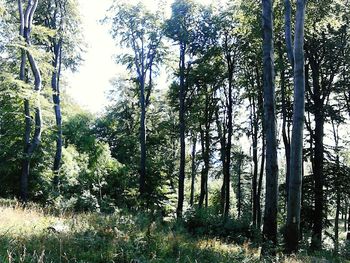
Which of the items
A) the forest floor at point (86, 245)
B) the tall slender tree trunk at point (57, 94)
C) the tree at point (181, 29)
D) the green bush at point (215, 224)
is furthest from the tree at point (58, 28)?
the forest floor at point (86, 245)

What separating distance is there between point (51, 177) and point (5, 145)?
2.73 meters

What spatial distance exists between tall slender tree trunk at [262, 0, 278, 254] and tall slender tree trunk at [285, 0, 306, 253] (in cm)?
36

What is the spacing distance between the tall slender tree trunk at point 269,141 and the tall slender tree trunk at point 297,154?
36 centimetres

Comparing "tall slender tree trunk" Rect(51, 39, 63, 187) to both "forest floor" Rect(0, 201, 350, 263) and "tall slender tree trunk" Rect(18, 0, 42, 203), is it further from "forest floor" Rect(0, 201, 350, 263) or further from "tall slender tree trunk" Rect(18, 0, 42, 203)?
"forest floor" Rect(0, 201, 350, 263)

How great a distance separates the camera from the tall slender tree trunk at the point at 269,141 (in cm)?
907

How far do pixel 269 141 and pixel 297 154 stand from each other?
77 centimetres

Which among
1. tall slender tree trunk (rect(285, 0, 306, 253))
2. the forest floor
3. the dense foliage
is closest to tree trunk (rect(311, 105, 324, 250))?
the dense foliage

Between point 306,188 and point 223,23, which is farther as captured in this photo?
point 223,23

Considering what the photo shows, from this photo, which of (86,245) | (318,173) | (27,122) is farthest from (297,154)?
(27,122)

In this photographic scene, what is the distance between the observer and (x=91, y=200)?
16953 mm

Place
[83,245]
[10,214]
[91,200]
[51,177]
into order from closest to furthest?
1. [83,245]
2. [10,214]
3. [91,200]
4. [51,177]

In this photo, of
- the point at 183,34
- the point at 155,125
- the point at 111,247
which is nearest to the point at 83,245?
the point at 111,247

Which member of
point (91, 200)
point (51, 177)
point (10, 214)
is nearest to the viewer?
point (10, 214)

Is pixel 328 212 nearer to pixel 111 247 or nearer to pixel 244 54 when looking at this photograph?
pixel 244 54
